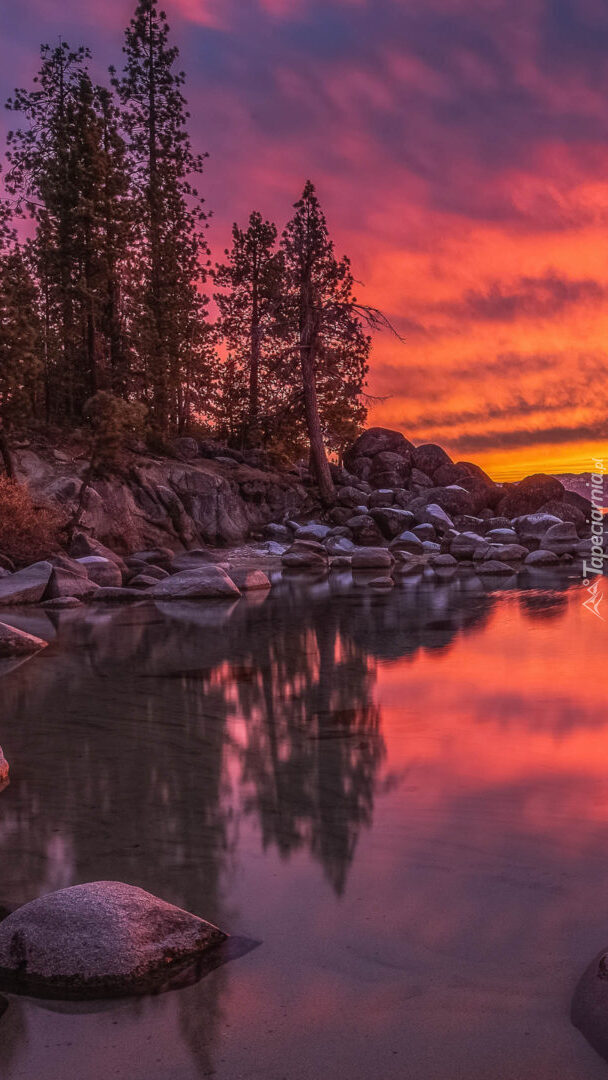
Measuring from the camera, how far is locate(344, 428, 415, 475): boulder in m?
38.5

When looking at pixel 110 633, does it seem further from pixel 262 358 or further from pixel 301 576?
pixel 262 358

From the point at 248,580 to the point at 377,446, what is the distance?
2363cm

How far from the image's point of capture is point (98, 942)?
242 cm

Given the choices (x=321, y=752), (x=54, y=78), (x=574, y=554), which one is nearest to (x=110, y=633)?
(x=321, y=752)

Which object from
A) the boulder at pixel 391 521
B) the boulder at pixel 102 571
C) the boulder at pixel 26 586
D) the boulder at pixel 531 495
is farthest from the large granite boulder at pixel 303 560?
the boulder at pixel 531 495

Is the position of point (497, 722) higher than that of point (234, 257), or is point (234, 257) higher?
point (234, 257)

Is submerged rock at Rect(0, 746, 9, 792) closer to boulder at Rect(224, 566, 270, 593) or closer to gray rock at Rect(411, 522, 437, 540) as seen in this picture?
boulder at Rect(224, 566, 270, 593)

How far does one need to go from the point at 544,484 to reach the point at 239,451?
13.0 meters

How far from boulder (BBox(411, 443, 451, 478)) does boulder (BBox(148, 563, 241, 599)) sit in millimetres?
24669

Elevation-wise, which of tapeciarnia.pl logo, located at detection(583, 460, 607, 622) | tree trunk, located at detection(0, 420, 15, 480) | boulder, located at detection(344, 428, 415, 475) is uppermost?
boulder, located at detection(344, 428, 415, 475)

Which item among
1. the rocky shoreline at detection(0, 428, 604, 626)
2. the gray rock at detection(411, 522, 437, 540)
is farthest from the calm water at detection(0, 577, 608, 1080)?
the gray rock at detection(411, 522, 437, 540)

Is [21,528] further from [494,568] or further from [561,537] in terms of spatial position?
[561,537]

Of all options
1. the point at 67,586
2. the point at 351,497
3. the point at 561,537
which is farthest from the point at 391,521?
the point at 67,586

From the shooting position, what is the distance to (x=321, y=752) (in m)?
4.78
